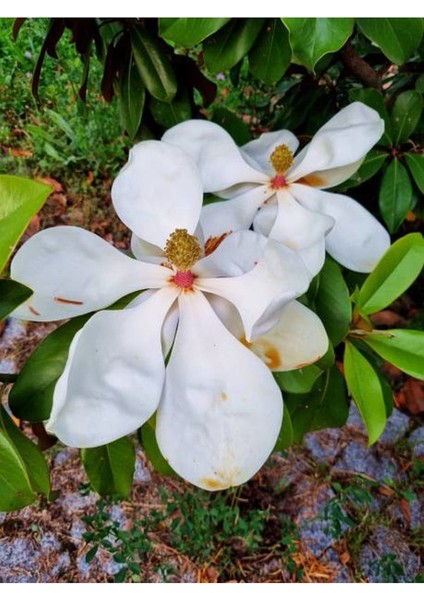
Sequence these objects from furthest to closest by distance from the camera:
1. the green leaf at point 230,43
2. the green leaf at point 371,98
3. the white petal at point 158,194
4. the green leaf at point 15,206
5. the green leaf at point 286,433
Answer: the green leaf at point 371,98 < the green leaf at point 230,43 < the green leaf at point 286,433 < the white petal at point 158,194 < the green leaf at point 15,206

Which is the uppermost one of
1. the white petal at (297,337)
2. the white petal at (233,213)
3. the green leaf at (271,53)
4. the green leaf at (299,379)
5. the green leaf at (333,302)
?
the green leaf at (271,53)

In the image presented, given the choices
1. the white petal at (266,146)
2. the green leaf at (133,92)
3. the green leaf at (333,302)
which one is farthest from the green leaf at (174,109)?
the green leaf at (333,302)

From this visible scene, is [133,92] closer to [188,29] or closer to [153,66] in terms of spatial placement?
[153,66]

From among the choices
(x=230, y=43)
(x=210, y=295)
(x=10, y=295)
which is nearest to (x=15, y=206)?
(x=10, y=295)

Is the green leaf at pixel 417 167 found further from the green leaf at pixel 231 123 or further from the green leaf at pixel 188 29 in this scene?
the green leaf at pixel 188 29

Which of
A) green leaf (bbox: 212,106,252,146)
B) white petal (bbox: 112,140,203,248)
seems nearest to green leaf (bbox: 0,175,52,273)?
white petal (bbox: 112,140,203,248)

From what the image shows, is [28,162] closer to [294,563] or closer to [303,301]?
[303,301]

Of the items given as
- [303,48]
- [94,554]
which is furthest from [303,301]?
[94,554]
